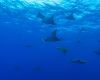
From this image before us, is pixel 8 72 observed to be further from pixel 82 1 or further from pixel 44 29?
pixel 82 1

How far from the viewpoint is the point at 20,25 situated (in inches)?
1144

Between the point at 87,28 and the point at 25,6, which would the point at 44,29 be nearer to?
the point at 87,28

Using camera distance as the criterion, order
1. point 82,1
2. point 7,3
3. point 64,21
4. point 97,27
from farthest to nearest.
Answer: point 97,27, point 64,21, point 7,3, point 82,1

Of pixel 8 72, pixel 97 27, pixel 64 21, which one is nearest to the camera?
pixel 64 21

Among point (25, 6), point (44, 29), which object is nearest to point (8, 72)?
point (44, 29)

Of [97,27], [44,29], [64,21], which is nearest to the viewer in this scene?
[64,21]

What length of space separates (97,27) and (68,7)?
803 centimetres

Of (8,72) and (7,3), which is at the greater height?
(7,3)

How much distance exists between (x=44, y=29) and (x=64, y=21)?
15.8 ft

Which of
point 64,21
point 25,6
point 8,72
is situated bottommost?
point 8,72

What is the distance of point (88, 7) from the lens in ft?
68.4

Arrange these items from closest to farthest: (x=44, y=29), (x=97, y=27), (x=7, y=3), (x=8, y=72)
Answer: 1. (x=7, y=3)
2. (x=97, y=27)
3. (x=44, y=29)
4. (x=8, y=72)

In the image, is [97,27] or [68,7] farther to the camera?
[97,27]

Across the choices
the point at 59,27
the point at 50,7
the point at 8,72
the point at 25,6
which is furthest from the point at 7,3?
the point at 8,72
